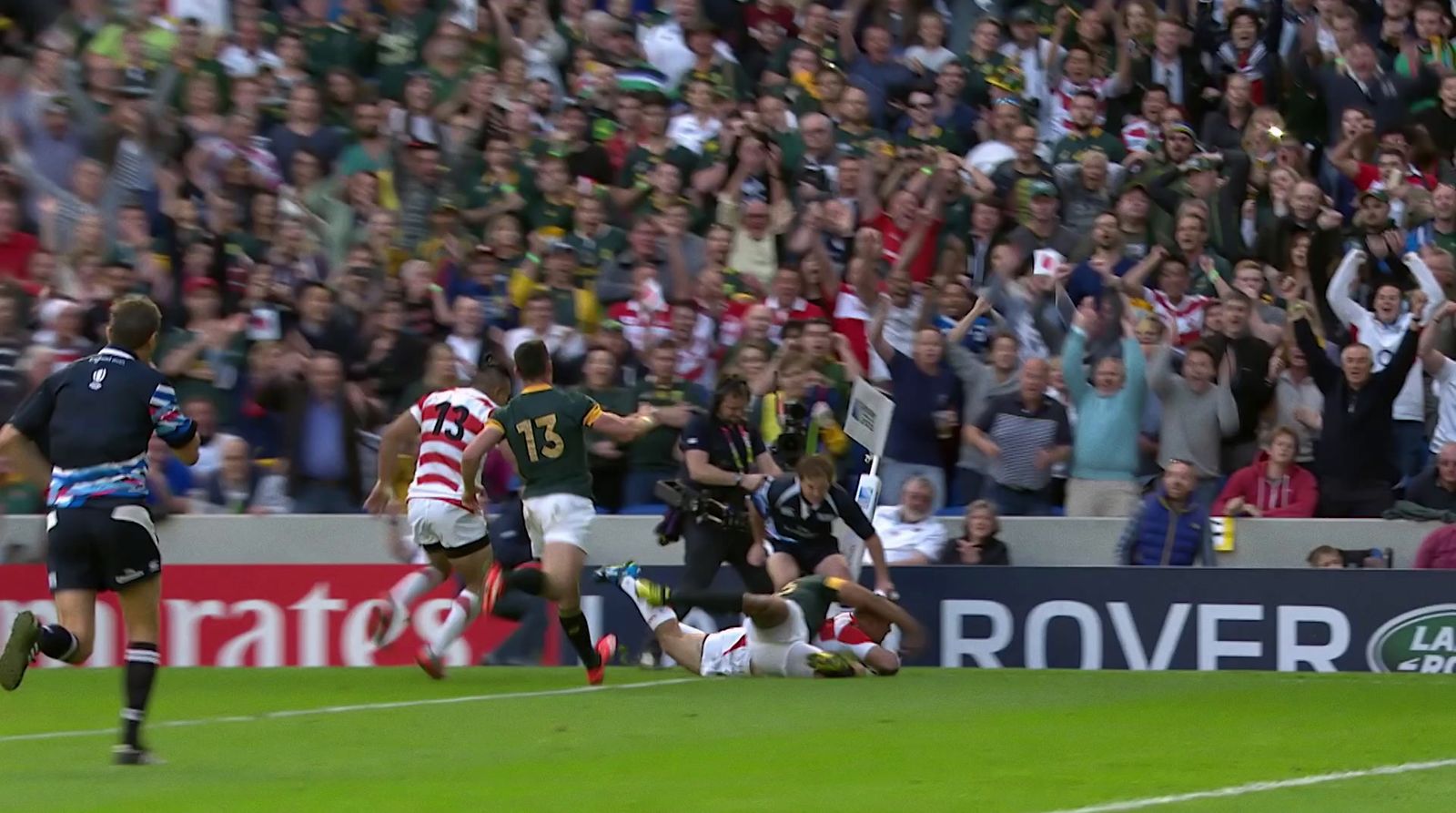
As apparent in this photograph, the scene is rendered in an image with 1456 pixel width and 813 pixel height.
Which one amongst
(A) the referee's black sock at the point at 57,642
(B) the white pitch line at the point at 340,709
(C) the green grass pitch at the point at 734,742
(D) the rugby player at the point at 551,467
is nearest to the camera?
(C) the green grass pitch at the point at 734,742

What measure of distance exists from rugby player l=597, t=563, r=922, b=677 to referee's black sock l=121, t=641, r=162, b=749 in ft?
16.5

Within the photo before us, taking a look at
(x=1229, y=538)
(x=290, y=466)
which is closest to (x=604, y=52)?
(x=290, y=466)

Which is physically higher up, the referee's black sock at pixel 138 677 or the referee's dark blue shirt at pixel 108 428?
the referee's dark blue shirt at pixel 108 428

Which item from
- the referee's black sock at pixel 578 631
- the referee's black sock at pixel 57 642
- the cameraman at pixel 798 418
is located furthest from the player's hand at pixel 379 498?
the referee's black sock at pixel 57 642

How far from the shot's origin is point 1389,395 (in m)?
17.0

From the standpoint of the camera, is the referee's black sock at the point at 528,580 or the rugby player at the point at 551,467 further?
the rugby player at the point at 551,467

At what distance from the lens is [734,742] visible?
37.2 feet

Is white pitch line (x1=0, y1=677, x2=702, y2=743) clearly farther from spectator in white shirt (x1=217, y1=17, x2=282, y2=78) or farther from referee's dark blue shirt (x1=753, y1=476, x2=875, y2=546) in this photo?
spectator in white shirt (x1=217, y1=17, x2=282, y2=78)

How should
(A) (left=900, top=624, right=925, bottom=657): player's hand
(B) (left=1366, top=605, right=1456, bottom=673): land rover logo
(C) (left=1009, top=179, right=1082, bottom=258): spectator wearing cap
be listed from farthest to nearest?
(C) (left=1009, top=179, right=1082, bottom=258): spectator wearing cap
(B) (left=1366, top=605, right=1456, bottom=673): land rover logo
(A) (left=900, top=624, right=925, bottom=657): player's hand

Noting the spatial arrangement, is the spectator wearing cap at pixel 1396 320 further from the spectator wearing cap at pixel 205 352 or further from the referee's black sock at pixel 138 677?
the referee's black sock at pixel 138 677

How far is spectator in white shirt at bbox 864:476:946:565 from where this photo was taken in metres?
16.9

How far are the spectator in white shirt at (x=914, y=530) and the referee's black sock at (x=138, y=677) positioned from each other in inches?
304

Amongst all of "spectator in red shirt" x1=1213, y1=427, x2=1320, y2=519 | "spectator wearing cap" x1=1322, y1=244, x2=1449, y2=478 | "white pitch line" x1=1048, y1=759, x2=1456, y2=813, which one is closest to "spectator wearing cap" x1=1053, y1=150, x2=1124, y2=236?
"spectator wearing cap" x1=1322, y1=244, x2=1449, y2=478

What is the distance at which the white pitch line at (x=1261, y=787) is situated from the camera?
29.1 ft
